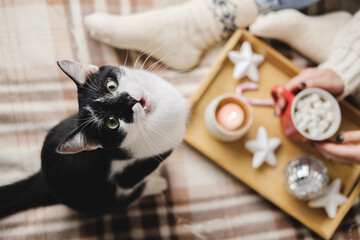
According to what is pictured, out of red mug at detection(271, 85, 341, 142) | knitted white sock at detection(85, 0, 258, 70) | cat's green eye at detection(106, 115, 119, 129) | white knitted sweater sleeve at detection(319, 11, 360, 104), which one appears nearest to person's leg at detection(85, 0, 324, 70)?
knitted white sock at detection(85, 0, 258, 70)

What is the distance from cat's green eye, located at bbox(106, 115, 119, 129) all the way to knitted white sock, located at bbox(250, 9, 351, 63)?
22.8 inches

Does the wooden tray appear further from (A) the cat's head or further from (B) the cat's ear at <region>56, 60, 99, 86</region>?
(B) the cat's ear at <region>56, 60, 99, 86</region>

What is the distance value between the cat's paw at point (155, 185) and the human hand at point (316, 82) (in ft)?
1.35

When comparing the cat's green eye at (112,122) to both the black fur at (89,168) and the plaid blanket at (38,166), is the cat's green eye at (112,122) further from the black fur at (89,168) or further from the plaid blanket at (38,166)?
the plaid blanket at (38,166)

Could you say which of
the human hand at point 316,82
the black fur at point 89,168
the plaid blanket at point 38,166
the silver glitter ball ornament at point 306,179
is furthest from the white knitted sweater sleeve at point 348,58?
the black fur at point 89,168

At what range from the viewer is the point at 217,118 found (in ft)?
2.92

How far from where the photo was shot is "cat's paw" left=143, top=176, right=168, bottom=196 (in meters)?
0.92

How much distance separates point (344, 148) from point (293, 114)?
172mm

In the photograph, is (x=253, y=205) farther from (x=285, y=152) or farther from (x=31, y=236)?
(x=31, y=236)

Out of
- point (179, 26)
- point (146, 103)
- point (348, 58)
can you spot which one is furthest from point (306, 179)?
point (179, 26)

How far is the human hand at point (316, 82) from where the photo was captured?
2.83ft

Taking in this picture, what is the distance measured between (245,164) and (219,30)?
1.50ft

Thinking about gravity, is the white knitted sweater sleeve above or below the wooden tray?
above

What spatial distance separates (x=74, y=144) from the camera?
58 cm
